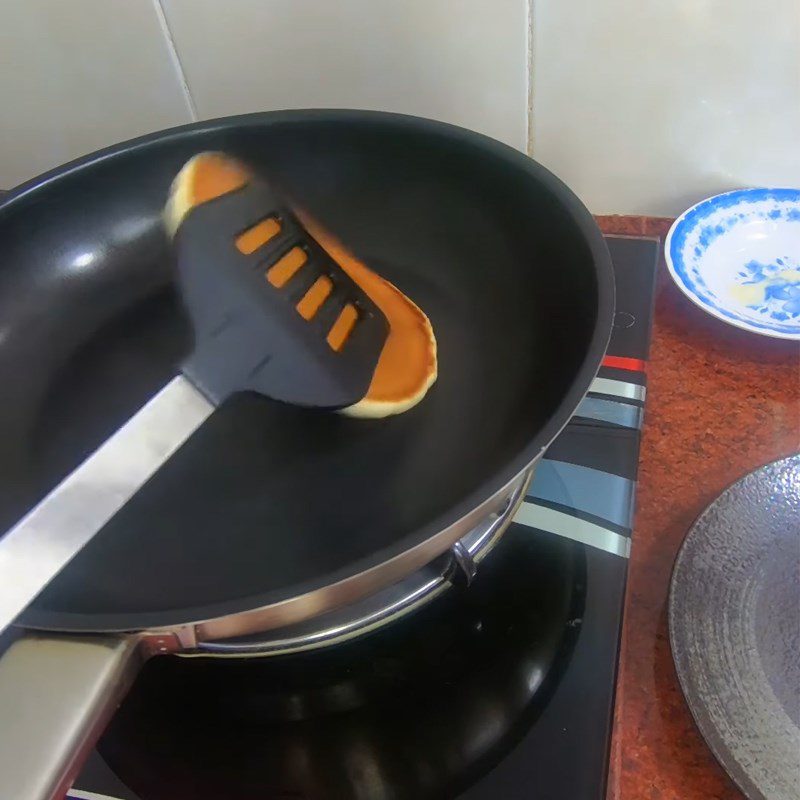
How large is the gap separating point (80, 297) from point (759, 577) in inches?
18.2

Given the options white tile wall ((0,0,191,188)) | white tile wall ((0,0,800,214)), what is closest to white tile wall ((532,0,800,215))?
white tile wall ((0,0,800,214))

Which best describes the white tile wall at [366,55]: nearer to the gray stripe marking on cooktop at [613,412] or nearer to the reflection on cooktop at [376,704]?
the gray stripe marking on cooktop at [613,412]

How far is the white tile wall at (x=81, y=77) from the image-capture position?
0.61 metres

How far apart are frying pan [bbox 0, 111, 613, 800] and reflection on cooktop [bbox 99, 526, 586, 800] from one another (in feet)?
0.14

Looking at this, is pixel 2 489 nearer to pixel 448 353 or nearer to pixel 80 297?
pixel 80 297

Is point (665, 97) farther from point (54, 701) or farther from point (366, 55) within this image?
point (54, 701)

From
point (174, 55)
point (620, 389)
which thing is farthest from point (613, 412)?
point (174, 55)

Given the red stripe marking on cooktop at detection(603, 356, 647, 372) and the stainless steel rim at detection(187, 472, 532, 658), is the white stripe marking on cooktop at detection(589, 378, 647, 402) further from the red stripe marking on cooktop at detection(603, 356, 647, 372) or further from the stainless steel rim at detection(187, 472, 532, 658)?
the stainless steel rim at detection(187, 472, 532, 658)

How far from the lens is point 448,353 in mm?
541

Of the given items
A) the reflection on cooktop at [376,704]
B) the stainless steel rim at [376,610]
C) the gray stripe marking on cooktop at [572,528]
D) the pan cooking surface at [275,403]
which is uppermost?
the pan cooking surface at [275,403]


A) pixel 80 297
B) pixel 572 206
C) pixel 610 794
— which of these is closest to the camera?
pixel 610 794

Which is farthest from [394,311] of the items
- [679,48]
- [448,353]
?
[679,48]

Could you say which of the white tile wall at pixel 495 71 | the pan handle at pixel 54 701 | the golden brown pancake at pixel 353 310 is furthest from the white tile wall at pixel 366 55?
the pan handle at pixel 54 701

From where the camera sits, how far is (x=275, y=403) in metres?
0.52
